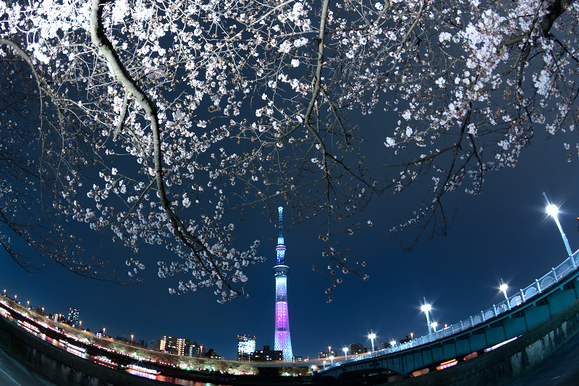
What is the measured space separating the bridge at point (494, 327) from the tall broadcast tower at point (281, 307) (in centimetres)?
5744

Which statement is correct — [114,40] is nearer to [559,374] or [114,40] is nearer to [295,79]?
[295,79]

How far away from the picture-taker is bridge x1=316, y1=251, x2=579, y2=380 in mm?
13922

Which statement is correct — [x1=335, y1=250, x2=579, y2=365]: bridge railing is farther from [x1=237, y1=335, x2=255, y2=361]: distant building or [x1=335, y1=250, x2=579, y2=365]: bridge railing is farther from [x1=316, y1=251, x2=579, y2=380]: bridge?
[x1=237, y1=335, x2=255, y2=361]: distant building

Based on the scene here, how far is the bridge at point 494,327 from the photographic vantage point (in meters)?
Answer: 13.9

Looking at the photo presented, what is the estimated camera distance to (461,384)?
18.7 feet

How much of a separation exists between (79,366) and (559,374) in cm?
876

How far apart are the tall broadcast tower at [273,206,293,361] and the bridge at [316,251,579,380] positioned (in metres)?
57.4

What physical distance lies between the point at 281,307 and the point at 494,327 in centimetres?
8516

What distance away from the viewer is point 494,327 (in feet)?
67.4

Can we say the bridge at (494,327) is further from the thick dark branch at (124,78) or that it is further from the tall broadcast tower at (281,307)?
the tall broadcast tower at (281,307)

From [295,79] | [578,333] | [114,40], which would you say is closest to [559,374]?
[578,333]

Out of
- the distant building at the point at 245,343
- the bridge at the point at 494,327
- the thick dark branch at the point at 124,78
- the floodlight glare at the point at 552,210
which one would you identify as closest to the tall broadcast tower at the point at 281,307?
the bridge at the point at 494,327

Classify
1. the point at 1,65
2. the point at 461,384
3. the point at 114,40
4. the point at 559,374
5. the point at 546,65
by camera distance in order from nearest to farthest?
the point at 559,374, the point at 461,384, the point at 546,65, the point at 114,40, the point at 1,65

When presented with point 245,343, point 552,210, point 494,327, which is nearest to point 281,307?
point 494,327
